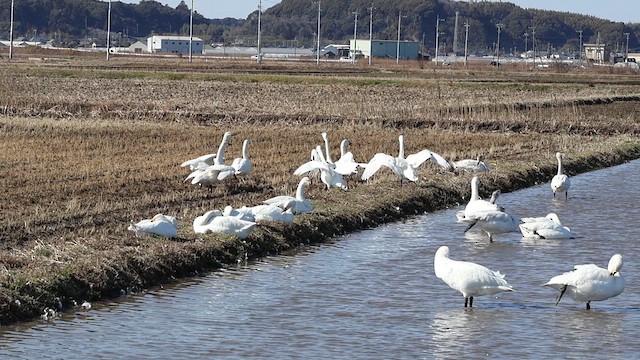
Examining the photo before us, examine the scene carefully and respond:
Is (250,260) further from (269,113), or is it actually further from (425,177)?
(269,113)

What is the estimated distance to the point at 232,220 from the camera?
37.8 feet

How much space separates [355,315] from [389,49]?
14602 centimetres

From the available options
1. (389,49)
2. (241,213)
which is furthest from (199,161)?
(389,49)

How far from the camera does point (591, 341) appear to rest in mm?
8961

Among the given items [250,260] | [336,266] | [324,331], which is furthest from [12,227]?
[324,331]

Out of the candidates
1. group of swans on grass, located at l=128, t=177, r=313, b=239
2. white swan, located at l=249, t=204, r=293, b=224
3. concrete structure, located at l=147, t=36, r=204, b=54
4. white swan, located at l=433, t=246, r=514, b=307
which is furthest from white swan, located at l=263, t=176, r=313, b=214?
concrete structure, located at l=147, t=36, r=204, b=54

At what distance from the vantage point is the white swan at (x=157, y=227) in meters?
11.0

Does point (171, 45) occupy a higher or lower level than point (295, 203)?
higher

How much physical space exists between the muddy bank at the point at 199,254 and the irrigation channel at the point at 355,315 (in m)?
0.18

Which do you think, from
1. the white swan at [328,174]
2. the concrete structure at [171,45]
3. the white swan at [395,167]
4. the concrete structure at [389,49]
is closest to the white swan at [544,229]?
the white swan at [395,167]

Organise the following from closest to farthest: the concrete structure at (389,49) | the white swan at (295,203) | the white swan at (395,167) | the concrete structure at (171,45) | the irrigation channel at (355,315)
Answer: the irrigation channel at (355,315) < the white swan at (295,203) < the white swan at (395,167) < the concrete structure at (389,49) < the concrete structure at (171,45)

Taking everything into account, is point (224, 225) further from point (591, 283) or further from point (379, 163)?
point (379, 163)

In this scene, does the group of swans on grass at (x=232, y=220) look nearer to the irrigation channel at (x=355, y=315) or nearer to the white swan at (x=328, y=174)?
the irrigation channel at (x=355, y=315)

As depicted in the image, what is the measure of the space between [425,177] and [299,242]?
573 centimetres
